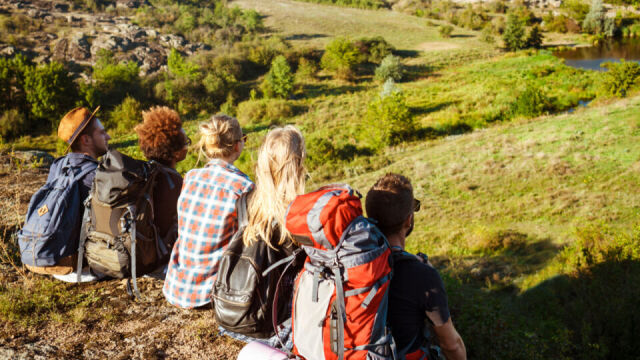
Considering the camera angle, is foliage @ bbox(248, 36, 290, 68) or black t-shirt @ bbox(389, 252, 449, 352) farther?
foliage @ bbox(248, 36, 290, 68)

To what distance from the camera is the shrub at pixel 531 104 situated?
2783 cm

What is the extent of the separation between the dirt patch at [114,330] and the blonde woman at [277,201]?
116 cm

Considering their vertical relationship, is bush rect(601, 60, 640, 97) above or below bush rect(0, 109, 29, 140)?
above

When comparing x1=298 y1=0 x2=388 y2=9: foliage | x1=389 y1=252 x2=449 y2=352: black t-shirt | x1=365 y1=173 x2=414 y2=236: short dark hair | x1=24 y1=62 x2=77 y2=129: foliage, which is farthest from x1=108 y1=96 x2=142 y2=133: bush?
x1=298 y1=0 x2=388 y2=9: foliage

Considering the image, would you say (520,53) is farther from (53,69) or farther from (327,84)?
(53,69)

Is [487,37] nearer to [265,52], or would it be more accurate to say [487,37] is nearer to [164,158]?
[265,52]

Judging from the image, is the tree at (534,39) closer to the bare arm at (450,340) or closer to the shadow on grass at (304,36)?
the shadow on grass at (304,36)

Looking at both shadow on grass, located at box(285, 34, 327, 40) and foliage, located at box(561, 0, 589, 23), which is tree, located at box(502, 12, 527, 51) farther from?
shadow on grass, located at box(285, 34, 327, 40)

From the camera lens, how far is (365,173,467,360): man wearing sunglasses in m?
2.28

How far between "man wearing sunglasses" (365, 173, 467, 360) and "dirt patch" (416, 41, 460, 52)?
56.2 metres

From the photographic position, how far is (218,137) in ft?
10.1

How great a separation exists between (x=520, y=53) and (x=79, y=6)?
2492 inches

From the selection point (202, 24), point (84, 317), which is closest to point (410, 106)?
point (84, 317)

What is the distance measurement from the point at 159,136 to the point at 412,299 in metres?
2.67
